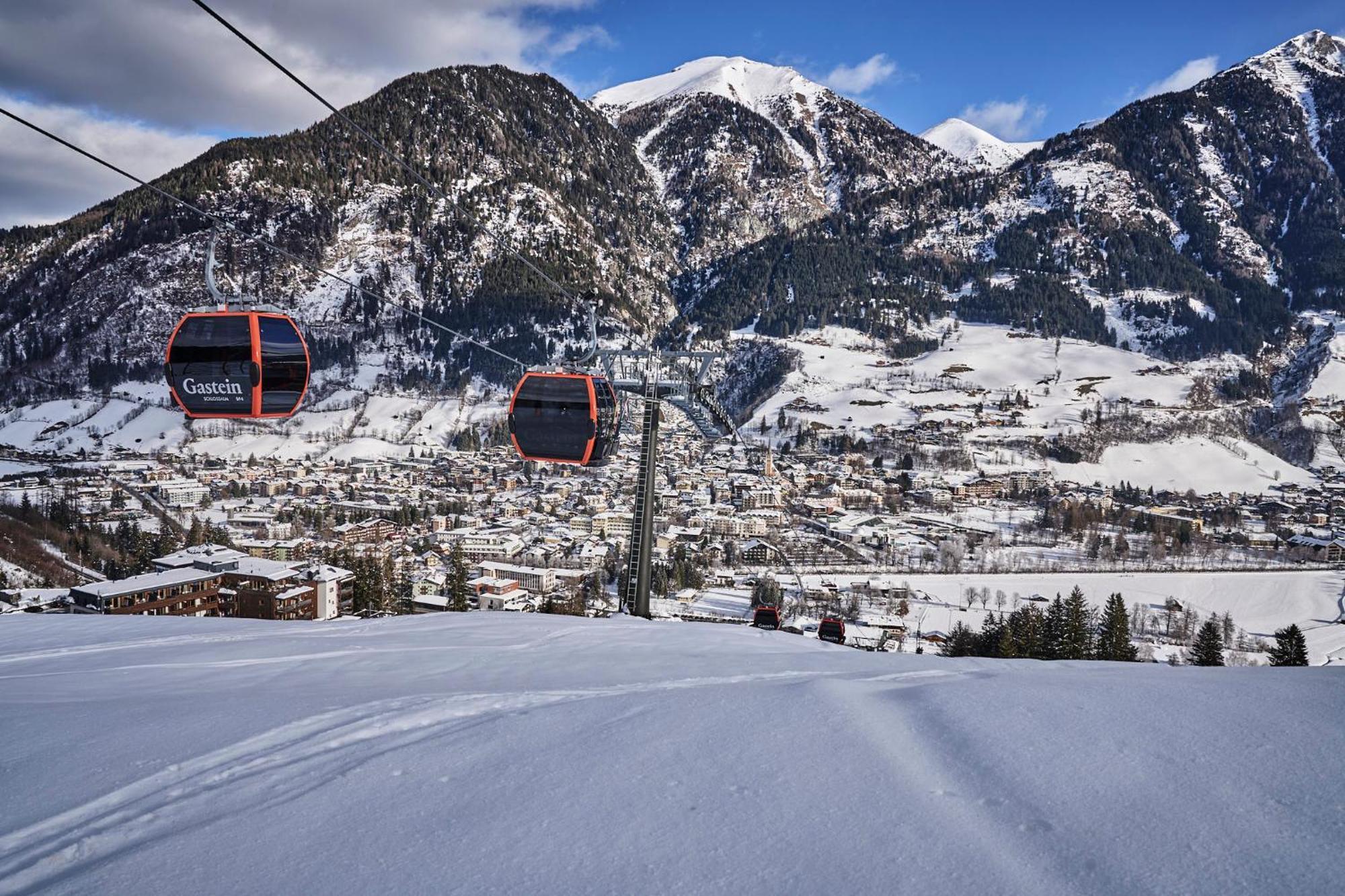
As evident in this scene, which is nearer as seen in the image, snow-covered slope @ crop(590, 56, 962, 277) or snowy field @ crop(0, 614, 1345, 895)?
snowy field @ crop(0, 614, 1345, 895)

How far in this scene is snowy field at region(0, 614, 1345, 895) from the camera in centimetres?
173

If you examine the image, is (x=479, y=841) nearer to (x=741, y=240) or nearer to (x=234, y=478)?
(x=234, y=478)

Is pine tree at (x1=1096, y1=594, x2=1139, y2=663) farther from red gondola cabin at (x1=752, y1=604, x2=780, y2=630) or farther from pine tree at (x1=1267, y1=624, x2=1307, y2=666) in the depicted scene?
red gondola cabin at (x1=752, y1=604, x2=780, y2=630)

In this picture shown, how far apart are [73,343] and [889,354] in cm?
10908

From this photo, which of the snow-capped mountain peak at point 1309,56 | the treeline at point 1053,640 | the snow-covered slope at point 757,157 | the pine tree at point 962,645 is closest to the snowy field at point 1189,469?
the treeline at point 1053,640

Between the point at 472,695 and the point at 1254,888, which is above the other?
the point at 1254,888

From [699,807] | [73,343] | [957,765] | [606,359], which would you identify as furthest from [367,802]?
[73,343]

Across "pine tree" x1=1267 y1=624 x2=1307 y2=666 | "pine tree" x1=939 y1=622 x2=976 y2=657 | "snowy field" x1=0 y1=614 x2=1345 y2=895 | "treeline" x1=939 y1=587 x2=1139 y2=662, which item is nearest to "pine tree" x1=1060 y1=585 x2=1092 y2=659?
"treeline" x1=939 y1=587 x2=1139 y2=662

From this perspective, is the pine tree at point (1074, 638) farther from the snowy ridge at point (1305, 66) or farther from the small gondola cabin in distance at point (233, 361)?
the snowy ridge at point (1305, 66)

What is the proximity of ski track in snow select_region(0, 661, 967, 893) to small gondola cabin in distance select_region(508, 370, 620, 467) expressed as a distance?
679cm

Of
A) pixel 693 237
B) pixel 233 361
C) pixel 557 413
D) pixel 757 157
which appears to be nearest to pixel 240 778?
pixel 233 361

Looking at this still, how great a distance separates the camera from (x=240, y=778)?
7.98 ft

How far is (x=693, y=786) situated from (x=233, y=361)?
6.82 metres

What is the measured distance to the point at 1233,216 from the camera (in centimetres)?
13450
